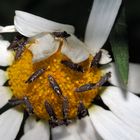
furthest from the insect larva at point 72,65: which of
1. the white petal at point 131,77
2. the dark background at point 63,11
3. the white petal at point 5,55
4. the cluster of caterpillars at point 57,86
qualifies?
the dark background at point 63,11

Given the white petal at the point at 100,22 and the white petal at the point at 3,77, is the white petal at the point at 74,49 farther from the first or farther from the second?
the white petal at the point at 3,77

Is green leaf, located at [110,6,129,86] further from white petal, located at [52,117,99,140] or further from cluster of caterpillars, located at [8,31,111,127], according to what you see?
white petal, located at [52,117,99,140]

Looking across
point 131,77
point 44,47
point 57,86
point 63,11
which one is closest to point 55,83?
point 57,86

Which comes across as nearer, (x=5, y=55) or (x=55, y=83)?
(x=55, y=83)

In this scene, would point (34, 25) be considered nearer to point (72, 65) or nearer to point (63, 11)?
point (72, 65)

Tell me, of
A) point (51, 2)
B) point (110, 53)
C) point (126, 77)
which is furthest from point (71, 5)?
point (126, 77)
